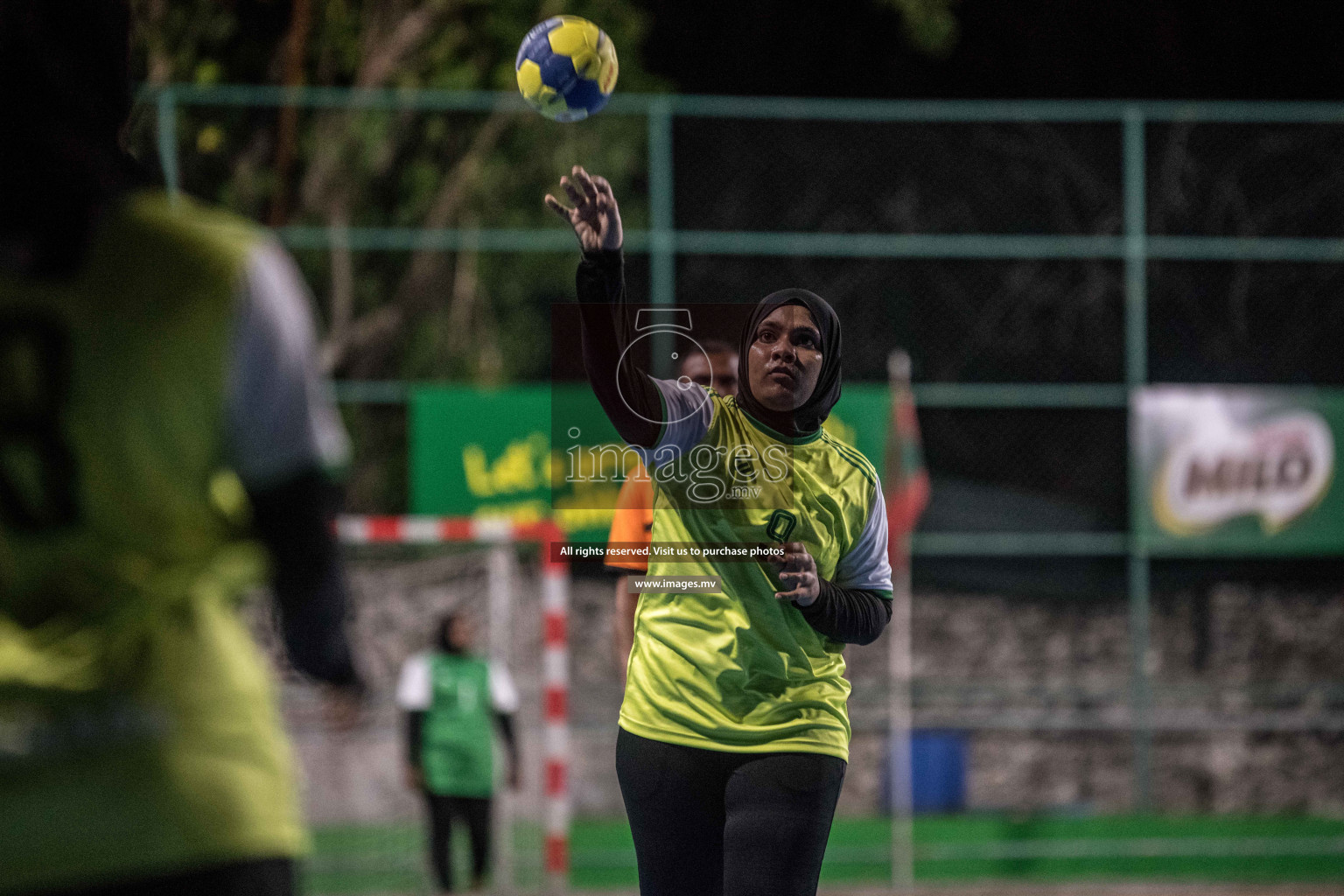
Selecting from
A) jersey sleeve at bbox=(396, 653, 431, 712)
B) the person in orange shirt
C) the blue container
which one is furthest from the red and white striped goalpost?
the person in orange shirt

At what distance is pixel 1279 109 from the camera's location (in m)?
12.9

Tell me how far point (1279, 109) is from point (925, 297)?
2.83 metres

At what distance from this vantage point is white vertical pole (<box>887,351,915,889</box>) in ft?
37.1

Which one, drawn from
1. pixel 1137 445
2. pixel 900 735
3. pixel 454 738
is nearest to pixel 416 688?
pixel 454 738

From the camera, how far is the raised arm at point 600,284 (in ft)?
13.2

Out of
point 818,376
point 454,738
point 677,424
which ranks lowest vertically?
point 454,738

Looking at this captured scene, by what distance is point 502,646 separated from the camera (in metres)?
11.5

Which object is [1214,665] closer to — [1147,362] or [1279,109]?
[1147,362]

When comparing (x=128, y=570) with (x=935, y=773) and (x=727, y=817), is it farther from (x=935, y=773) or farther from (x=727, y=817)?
(x=935, y=773)

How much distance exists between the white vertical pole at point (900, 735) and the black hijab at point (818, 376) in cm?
666

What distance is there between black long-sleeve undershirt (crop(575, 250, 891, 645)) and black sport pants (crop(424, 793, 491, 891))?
21.4 ft

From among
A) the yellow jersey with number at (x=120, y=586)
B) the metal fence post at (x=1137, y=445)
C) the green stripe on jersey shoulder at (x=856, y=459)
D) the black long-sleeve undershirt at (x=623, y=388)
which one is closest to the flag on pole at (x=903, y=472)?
the metal fence post at (x=1137, y=445)

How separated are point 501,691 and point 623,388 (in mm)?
6678

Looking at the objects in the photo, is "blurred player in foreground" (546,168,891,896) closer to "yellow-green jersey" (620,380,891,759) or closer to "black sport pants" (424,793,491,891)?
"yellow-green jersey" (620,380,891,759)
